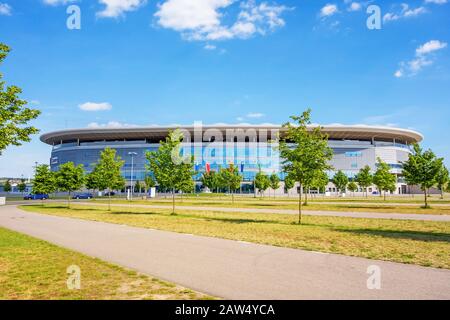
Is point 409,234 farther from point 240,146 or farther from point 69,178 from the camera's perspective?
point 240,146

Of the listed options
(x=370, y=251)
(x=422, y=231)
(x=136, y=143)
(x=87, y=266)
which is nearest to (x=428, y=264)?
(x=370, y=251)

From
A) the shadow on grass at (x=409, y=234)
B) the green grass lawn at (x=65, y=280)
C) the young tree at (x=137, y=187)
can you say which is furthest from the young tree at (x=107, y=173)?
the young tree at (x=137, y=187)

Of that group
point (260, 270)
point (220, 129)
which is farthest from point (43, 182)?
point (220, 129)

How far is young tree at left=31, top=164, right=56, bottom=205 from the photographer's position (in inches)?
1528

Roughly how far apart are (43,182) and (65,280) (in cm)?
3755

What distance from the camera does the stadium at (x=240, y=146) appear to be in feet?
311

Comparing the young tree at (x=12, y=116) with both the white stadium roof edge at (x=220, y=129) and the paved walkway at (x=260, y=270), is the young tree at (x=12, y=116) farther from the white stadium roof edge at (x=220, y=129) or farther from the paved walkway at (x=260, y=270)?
the white stadium roof edge at (x=220, y=129)

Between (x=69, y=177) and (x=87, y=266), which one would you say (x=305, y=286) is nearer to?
(x=87, y=266)

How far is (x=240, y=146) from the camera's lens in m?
96.0

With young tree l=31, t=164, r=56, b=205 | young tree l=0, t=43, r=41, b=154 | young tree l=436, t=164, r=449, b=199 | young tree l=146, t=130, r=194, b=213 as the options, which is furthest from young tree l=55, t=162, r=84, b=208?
young tree l=436, t=164, r=449, b=199

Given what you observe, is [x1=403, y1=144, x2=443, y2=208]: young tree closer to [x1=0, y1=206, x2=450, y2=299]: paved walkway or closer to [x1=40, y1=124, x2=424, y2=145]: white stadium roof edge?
[x1=0, y1=206, x2=450, y2=299]: paved walkway

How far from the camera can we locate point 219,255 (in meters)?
9.41
